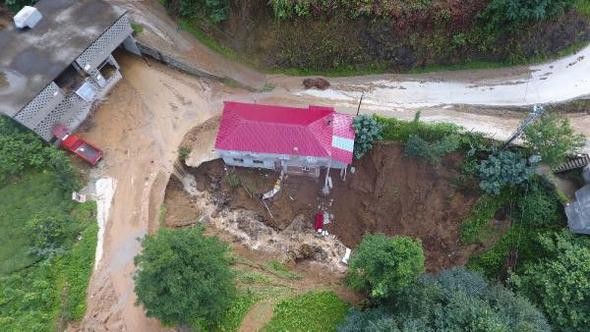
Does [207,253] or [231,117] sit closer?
[207,253]

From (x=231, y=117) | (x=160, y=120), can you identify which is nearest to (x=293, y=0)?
(x=231, y=117)

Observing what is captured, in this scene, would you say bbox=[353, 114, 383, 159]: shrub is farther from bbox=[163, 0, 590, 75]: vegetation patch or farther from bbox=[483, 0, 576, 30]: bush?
bbox=[483, 0, 576, 30]: bush

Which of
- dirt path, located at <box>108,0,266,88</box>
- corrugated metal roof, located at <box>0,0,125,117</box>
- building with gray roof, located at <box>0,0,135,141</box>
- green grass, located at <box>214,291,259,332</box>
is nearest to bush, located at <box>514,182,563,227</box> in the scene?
green grass, located at <box>214,291,259,332</box>

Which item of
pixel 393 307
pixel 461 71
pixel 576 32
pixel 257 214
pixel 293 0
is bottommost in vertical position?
pixel 393 307

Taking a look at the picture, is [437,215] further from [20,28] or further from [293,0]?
[20,28]

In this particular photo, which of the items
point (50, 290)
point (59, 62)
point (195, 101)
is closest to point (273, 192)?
point (195, 101)

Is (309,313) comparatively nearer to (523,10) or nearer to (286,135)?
(286,135)
